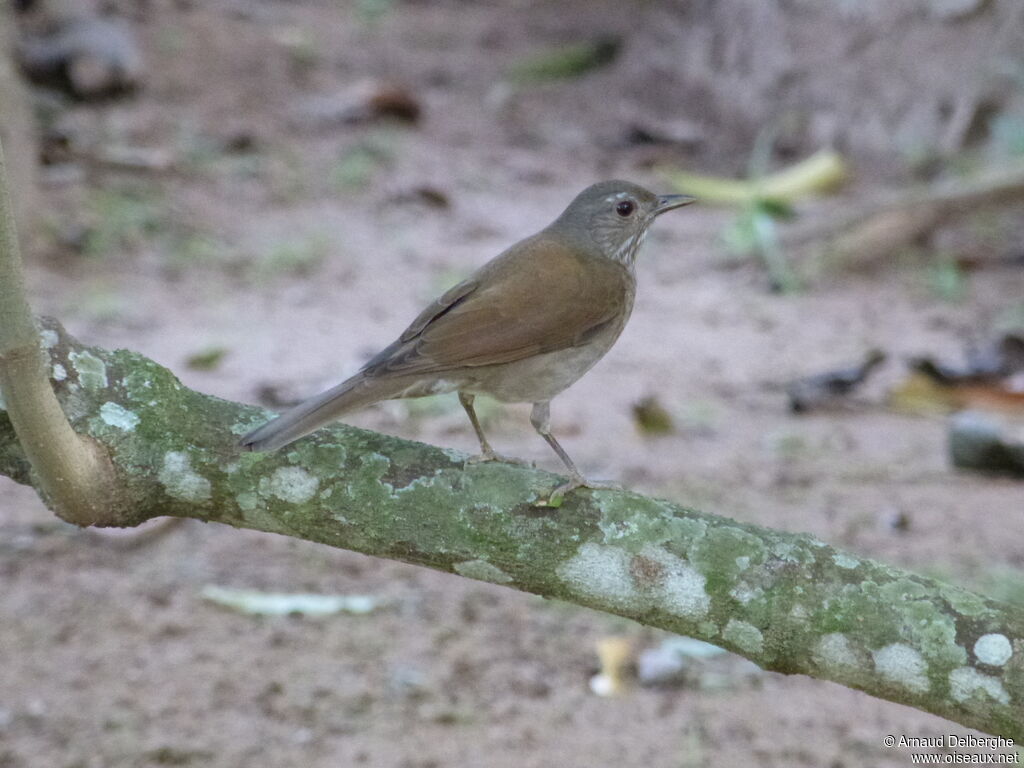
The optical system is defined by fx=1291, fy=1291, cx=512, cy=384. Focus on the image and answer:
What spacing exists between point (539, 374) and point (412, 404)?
3.05 m

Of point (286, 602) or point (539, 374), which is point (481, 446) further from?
point (286, 602)

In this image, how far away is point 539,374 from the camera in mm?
3291

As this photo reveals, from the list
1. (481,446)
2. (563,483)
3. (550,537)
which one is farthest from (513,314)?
(550,537)

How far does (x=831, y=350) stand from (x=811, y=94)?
3.68m

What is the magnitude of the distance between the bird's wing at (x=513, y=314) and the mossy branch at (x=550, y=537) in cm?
47

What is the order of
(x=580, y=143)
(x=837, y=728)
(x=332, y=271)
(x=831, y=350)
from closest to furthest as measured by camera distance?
(x=837, y=728), (x=831, y=350), (x=332, y=271), (x=580, y=143)

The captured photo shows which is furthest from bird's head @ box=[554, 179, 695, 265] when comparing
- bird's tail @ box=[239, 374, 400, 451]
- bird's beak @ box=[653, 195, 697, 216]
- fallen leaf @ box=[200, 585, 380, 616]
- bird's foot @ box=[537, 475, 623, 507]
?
fallen leaf @ box=[200, 585, 380, 616]

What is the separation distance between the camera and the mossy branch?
231 cm

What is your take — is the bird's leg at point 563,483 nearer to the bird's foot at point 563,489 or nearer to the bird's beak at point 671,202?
the bird's foot at point 563,489

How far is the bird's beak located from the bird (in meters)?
0.25

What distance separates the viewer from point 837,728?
3736 millimetres

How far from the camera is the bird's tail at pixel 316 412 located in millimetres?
2375

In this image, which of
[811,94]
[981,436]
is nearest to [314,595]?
[981,436]

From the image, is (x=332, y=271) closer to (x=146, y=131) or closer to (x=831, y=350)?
(x=146, y=131)
